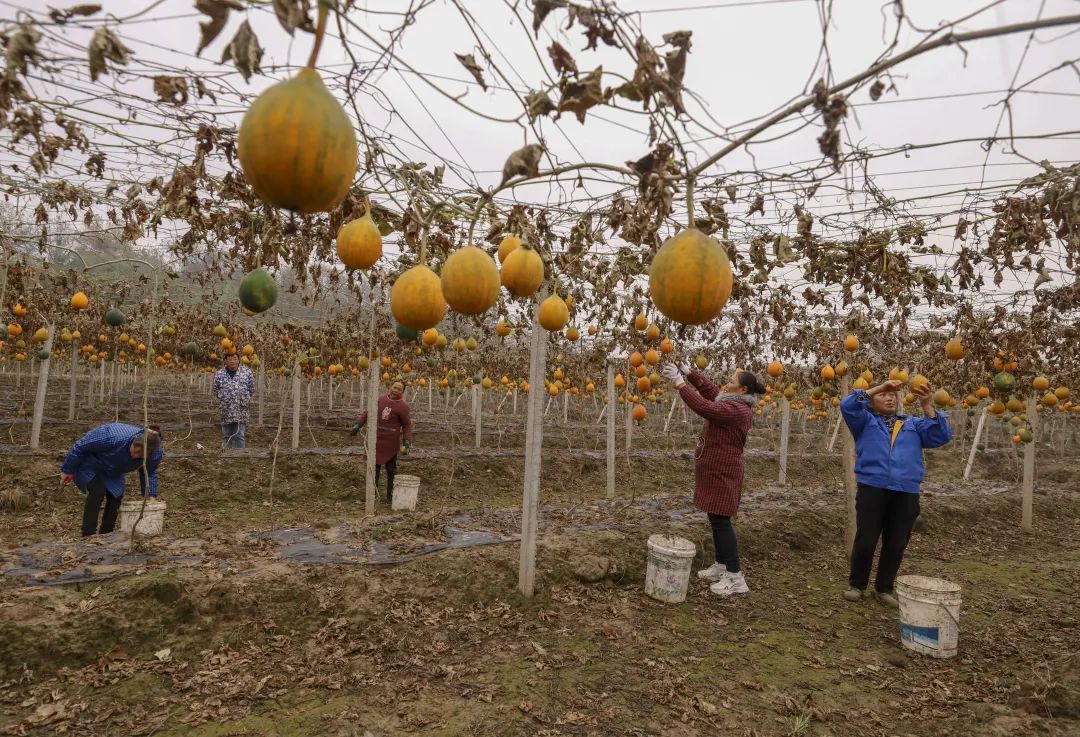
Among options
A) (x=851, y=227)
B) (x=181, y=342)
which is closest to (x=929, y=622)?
(x=851, y=227)

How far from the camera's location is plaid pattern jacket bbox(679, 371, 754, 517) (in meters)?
5.42

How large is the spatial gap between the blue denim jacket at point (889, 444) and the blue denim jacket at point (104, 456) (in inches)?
277

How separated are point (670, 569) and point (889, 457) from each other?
2220mm

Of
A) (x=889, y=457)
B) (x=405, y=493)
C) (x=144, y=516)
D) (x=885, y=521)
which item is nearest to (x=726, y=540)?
(x=885, y=521)

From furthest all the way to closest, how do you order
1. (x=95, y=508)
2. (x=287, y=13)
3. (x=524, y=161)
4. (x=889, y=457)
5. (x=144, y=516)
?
1. (x=95, y=508)
2. (x=144, y=516)
3. (x=889, y=457)
4. (x=524, y=161)
5. (x=287, y=13)

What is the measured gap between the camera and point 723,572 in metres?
6.04

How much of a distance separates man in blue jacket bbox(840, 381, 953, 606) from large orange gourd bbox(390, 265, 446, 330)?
4.51 m

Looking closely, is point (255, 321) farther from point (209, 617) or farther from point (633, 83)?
point (633, 83)

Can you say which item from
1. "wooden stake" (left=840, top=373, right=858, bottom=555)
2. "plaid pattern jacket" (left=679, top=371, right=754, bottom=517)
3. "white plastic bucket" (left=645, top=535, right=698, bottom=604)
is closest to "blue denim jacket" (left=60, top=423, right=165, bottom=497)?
"white plastic bucket" (left=645, top=535, right=698, bottom=604)

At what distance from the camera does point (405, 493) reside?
8617 mm

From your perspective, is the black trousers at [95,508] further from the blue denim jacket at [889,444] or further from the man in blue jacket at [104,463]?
the blue denim jacket at [889,444]

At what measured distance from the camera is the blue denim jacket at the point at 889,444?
511 centimetres

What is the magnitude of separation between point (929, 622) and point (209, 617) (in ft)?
18.3

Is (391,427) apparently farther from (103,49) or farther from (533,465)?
(103,49)
